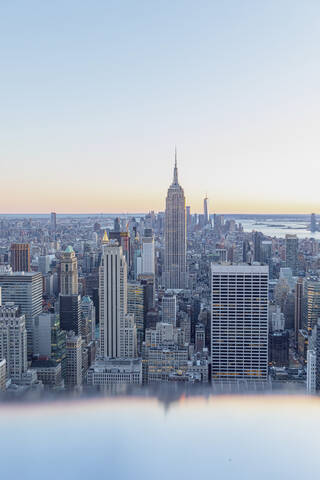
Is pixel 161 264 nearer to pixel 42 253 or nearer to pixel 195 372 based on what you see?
pixel 42 253

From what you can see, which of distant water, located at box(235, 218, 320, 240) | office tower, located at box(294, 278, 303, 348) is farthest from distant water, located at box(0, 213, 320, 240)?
office tower, located at box(294, 278, 303, 348)

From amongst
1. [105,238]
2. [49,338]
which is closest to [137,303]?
[105,238]

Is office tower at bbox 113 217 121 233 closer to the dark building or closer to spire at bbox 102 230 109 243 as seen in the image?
spire at bbox 102 230 109 243

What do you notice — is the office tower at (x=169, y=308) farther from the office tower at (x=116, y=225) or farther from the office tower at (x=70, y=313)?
the office tower at (x=116, y=225)

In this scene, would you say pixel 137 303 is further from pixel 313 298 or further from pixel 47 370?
pixel 47 370

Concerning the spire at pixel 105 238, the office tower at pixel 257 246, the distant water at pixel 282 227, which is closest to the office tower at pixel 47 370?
the distant water at pixel 282 227
